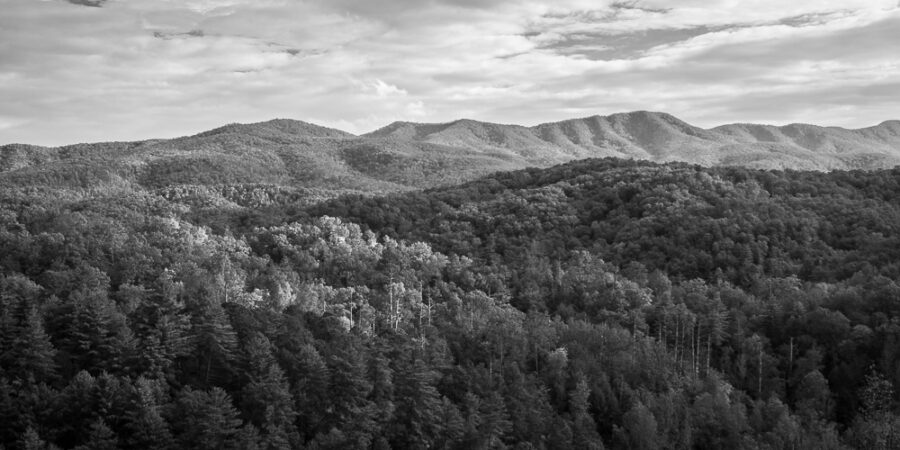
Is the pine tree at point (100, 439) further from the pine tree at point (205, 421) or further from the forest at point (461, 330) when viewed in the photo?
the pine tree at point (205, 421)

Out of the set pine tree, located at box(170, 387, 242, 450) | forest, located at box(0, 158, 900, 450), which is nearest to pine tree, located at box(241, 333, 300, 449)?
forest, located at box(0, 158, 900, 450)

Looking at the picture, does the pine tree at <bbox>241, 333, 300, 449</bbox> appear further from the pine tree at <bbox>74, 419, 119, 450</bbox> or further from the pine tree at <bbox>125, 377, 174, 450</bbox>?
the pine tree at <bbox>74, 419, 119, 450</bbox>

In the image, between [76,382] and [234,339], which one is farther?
[234,339]

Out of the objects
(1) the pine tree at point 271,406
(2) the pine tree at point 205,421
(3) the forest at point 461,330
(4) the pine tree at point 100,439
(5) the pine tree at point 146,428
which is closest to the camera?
(4) the pine tree at point 100,439

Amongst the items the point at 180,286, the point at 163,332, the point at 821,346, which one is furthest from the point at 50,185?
the point at 821,346

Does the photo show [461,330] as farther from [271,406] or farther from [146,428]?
[146,428]

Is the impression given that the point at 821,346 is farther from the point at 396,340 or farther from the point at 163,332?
the point at 163,332

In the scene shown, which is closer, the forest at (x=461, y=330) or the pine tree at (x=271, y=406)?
the pine tree at (x=271, y=406)

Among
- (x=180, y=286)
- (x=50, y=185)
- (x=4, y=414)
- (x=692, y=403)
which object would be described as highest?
(x=50, y=185)

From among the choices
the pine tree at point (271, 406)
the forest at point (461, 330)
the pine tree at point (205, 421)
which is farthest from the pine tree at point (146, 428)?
the pine tree at point (271, 406)
